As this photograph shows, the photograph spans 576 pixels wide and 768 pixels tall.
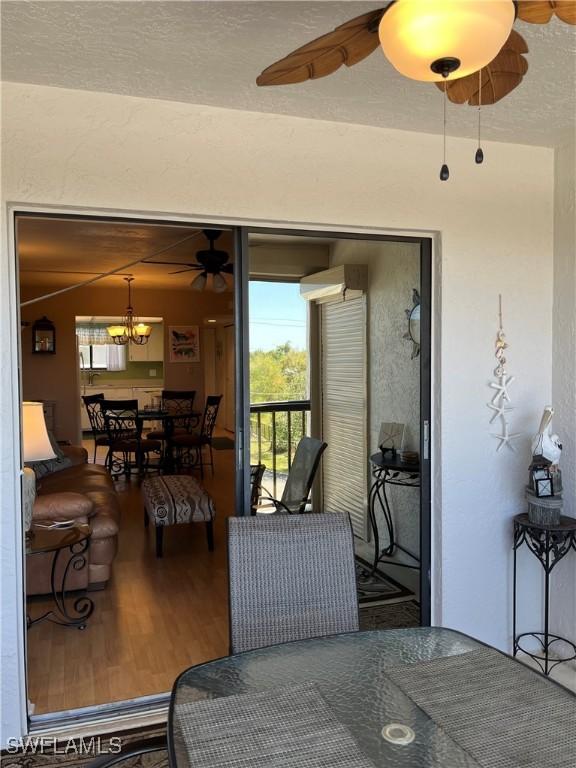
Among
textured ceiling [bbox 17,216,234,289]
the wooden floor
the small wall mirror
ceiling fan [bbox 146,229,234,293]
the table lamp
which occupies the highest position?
textured ceiling [bbox 17,216,234,289]

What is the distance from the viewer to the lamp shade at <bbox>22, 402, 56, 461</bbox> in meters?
2.69

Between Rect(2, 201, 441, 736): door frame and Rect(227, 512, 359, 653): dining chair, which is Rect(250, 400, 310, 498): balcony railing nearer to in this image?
Rect(2, 201, 441, 736): door frame

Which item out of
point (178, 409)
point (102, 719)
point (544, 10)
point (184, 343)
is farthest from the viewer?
Result: point (184, 343)

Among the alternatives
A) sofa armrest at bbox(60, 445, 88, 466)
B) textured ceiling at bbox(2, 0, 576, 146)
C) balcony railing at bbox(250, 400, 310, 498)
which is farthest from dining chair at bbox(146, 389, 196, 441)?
textured ceiling at bbox(2, 0, 576, 146)

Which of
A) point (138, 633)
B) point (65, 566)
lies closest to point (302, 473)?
point (138, 633)

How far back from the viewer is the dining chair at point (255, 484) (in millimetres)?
2674

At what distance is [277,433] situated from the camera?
2795 millimetres

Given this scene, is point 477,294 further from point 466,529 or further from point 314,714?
point 314,714

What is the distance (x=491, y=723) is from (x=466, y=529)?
5.54ft

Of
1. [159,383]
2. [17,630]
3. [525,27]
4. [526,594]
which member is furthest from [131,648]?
[159,383]

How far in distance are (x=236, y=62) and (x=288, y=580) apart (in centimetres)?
172

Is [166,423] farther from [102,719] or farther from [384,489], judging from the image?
[102,719]

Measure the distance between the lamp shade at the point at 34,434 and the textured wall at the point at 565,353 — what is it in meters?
2.48

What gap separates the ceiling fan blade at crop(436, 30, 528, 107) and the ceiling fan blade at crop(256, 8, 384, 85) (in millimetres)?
279
